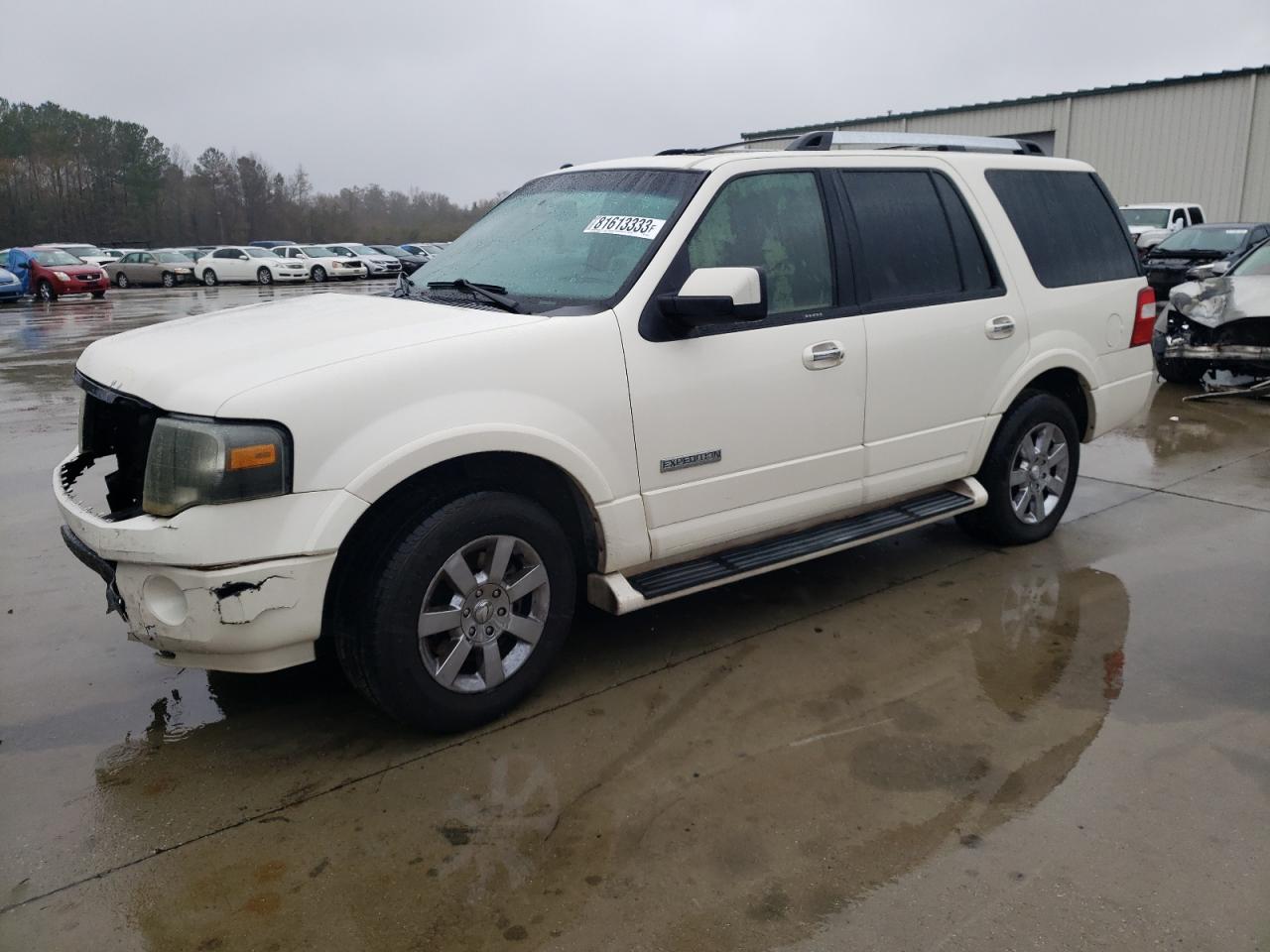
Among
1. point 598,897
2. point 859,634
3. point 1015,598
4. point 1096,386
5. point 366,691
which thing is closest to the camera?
point 598,897

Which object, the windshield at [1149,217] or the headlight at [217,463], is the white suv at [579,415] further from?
the windshield at [1149,217]

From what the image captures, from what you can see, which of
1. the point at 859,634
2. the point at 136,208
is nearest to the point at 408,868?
the point at 859,634

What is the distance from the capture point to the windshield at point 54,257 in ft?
92.8

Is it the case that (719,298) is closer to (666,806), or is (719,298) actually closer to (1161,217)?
(666,806)

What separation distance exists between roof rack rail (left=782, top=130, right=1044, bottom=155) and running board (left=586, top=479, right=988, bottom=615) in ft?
5.41

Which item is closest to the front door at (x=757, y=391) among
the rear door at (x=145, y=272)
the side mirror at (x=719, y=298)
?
the side mirror at (x=719, y=298)

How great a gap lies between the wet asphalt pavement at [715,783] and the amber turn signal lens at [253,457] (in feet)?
3.42

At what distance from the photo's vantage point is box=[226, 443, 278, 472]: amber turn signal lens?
9.44 ft

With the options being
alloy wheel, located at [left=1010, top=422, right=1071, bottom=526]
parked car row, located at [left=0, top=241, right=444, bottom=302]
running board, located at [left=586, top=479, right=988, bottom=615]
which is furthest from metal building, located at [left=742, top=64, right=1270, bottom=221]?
running board, located at [left=586, top=479, right=988, bottom=615]

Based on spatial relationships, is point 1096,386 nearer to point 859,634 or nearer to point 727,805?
point 859,634

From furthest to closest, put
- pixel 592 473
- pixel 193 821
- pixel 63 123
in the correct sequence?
pixel 63 123 < pixel 592 473 < pixel 193 821

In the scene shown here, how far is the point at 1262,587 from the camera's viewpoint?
15.4ft

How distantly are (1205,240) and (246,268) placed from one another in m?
31.9

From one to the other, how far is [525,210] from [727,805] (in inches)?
106
